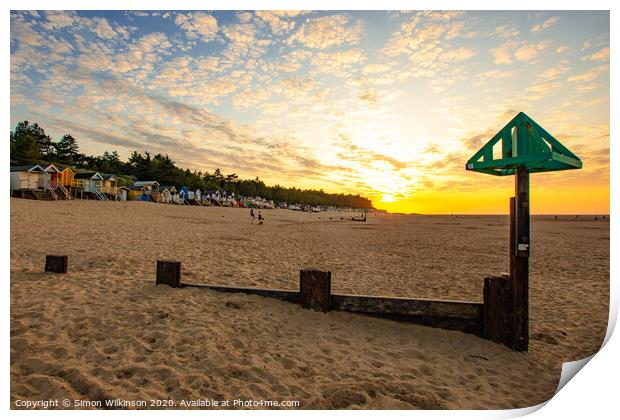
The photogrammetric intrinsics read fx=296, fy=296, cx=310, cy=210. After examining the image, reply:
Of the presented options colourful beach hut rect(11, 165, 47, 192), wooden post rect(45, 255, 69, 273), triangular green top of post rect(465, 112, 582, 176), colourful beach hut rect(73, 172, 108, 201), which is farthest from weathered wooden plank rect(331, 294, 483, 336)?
colourful beach hut rect(73, 172, 108, 201)

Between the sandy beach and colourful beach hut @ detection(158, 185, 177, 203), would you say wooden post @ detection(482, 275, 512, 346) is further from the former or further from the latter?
colourful beach hut @ detection(158, 185, 177, 203)

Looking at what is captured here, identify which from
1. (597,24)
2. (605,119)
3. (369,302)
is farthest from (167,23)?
(605,119)

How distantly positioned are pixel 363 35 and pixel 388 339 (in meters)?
5.67

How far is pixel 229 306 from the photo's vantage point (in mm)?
5148

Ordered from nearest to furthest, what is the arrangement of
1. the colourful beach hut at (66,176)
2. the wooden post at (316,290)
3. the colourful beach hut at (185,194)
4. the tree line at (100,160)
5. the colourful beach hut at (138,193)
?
the wooden post at (316,290), the colourful beach hut at (66,176), the tree line at (100,160), the colourful beach hut at (138,193), the colourful beach hut at (185,194)

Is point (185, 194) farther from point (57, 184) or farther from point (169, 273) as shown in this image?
point (169, 273)

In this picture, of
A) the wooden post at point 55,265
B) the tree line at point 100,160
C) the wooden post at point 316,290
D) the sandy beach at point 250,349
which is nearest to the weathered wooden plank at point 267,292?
the sandy beach at point 250,349

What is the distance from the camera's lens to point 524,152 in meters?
4.30

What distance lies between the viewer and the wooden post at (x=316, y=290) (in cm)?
502

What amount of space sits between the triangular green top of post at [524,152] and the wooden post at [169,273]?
18.0 feet

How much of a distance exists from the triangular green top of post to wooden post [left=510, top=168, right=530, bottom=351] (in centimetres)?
32

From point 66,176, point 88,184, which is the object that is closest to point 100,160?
point 88,184

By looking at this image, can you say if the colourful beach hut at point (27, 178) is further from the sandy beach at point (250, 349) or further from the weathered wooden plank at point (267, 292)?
the weathered wooden plank at point (267, 292)

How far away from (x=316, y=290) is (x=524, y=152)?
381 centimetres
